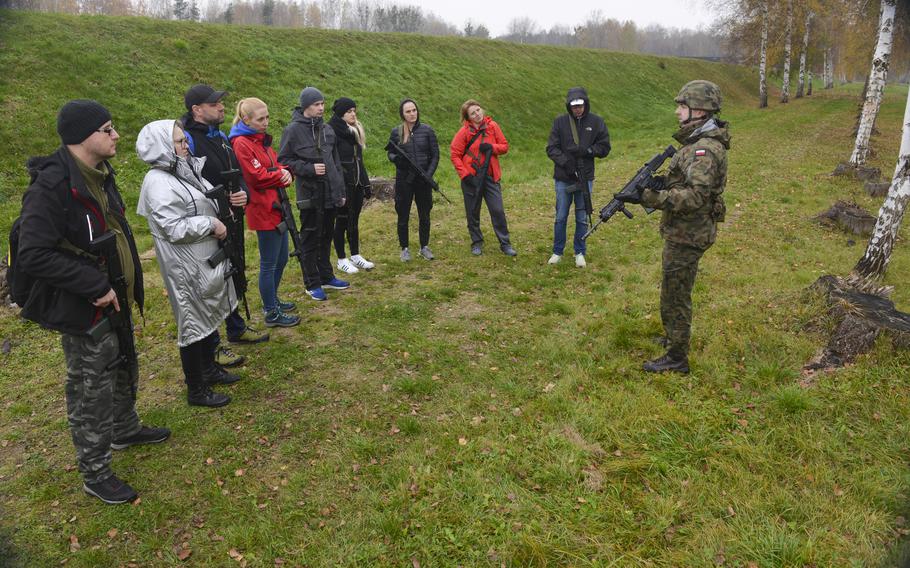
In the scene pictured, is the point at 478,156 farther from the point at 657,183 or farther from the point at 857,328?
the point at 857,328

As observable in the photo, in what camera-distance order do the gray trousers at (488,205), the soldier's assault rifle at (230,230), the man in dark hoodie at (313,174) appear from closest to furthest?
the soldier's assault rifle at (230,230), the man in dark hoodie at (313,174), the gray trousers at (488,205)

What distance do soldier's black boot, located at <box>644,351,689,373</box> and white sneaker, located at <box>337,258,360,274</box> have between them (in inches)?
196

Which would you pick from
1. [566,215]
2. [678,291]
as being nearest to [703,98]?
[678,291]

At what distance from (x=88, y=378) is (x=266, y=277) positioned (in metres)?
2.86

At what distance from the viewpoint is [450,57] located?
29703mm

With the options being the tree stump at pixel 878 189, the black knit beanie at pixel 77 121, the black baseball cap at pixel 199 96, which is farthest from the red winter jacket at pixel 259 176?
the tree stump at pixel 878 189

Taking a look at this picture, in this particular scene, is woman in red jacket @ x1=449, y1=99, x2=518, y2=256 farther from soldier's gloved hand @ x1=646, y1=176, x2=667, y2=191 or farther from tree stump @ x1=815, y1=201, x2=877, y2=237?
tree stump @ x1=815, y1=201, x2=877, y2=237

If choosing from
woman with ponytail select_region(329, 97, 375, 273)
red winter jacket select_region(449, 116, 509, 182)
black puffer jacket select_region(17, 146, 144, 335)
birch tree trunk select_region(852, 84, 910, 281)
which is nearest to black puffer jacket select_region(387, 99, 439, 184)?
red winter jacket select_region(449, 116, 509, 182)

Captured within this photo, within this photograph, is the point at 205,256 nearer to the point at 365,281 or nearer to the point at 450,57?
the point at 365,281

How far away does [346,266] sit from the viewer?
8539 millimetres

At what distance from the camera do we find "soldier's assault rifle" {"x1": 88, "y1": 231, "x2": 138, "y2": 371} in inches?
141

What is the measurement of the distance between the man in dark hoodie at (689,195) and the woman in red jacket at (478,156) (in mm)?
3861

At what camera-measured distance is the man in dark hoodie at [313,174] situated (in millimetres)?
6789

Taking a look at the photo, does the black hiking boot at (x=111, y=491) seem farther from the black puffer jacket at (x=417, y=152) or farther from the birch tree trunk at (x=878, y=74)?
the birch tree trunk at (x=878, y=74)
